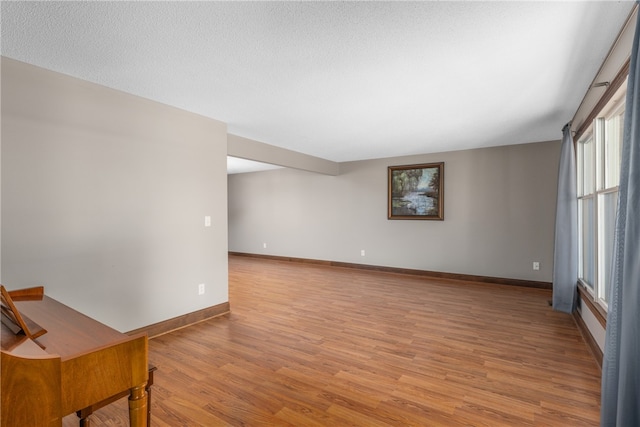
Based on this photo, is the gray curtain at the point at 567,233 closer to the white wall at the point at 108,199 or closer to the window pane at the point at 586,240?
the window pane at the point at 586,240

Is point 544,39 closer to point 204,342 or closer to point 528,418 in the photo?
point 528,418

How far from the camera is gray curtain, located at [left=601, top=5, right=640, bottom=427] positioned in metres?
1.23

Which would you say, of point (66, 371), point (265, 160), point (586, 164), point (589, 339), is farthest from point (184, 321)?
point (586, 164)

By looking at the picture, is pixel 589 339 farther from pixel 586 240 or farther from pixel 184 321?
pixel 184 321

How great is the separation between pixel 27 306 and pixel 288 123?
2861mm

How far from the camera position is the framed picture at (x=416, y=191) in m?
5.64

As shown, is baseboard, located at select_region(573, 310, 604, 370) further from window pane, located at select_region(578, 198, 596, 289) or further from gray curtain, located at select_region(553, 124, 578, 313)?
window pane, located at select_region(578, 198, 596, 289)

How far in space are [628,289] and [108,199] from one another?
3.41m

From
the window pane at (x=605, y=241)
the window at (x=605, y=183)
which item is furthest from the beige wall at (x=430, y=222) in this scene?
the window pane at (x=605, y=241)

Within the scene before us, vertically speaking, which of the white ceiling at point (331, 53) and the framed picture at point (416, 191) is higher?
the white ceiling at point (331, 53)

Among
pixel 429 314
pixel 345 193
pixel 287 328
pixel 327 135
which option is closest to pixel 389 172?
pixel 345 193

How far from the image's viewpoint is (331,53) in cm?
206

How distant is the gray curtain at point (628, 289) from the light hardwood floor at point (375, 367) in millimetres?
630

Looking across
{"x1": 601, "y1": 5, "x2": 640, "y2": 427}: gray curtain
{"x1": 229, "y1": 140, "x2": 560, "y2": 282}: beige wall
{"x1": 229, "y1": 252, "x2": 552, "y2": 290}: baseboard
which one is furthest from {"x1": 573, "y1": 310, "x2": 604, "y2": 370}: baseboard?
{"x1": 229, "y1": 140, "x2": 560, "y2": 282}: beige wall
